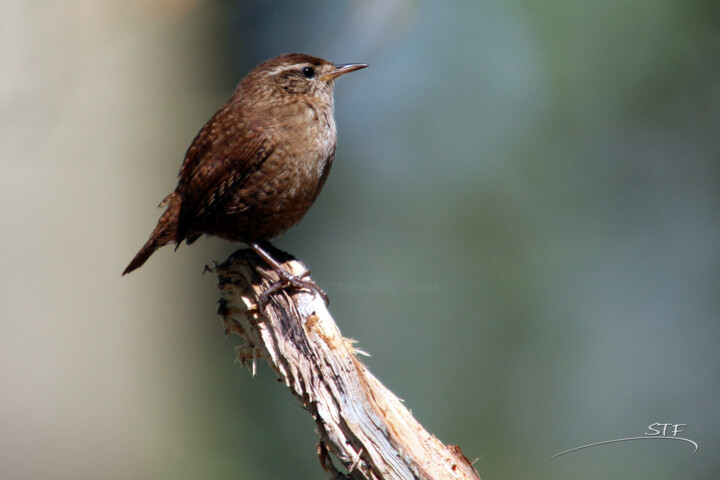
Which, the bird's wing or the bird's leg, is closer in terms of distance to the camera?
the bird's leg

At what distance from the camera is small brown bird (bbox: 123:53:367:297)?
8.97ft

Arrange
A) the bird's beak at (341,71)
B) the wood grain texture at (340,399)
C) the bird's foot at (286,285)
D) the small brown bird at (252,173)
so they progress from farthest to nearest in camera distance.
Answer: the bird's beak at (341,71)
the small brown bird at (252,173)
the bird's foot at (286,285)
the wood grain texture at (340,399)

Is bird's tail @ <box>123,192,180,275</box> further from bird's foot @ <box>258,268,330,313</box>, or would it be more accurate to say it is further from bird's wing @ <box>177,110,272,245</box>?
bird's foot @ <box>258,268,330,313</box>

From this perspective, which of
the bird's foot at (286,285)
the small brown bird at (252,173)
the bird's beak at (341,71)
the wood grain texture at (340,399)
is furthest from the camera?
the bird's beak at (341,71)

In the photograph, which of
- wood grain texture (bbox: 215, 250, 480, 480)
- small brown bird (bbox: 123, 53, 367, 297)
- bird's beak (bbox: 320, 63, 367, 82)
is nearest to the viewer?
wood grain texture (bbox: 215, 250, 480, 480)

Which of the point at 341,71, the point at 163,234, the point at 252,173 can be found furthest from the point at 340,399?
the point at 341,71

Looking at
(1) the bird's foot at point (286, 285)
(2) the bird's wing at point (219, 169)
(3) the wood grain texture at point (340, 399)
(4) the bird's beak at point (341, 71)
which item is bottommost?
(3) the wood grain texture at point (340, 399)

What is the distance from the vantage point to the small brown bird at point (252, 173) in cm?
273

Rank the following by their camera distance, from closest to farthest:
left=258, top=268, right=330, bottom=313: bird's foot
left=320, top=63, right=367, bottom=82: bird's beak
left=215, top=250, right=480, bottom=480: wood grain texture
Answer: left=215, top=250, right=480, bottom=480: wood grain texture
left=258, top=268, right=330, bottom=313: bird's foot
left=320, top=63, right=367, bottom=82: bird's beak

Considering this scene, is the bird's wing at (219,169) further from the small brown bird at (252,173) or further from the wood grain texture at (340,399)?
the wood grain texture at (340,399)

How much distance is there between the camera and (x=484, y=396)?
18.7 feet

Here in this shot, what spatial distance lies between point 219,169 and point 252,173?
0.46 ft

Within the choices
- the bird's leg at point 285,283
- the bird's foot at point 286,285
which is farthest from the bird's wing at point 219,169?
the bird's foot at point 286,285

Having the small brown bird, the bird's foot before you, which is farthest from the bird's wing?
the bird's foot
